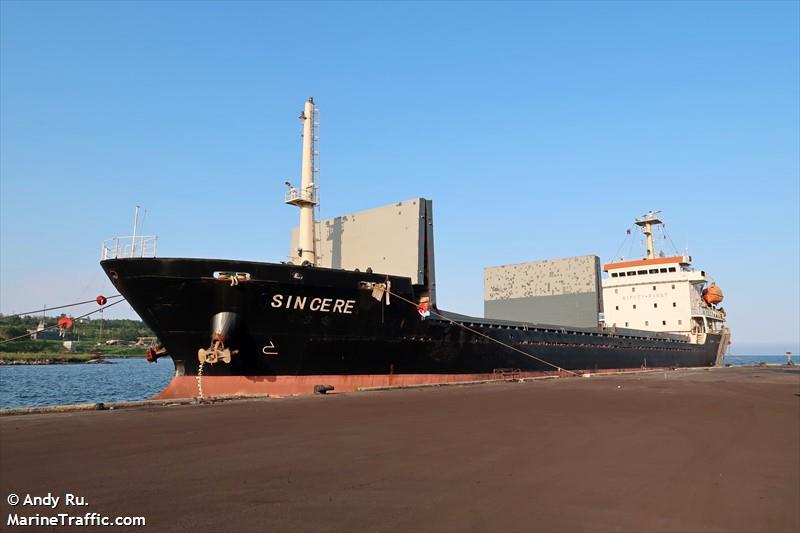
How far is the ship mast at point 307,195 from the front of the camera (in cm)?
1972

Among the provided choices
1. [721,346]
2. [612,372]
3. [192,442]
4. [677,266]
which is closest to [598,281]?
[612,372]

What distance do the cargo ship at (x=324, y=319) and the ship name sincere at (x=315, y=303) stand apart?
3 cm

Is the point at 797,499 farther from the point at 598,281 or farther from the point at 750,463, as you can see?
the point at 598,281

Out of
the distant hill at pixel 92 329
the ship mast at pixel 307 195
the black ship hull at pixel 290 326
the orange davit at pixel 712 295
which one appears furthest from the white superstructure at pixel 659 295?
the distant hill at pixel 92 329

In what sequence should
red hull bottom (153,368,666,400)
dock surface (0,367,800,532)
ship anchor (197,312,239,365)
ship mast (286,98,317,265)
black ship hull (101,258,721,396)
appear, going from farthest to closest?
ship mast (286,98,317,265)
red hull bottom (153,368,666,400)
black ship hull (101,258,721,396)
ship anchor (197,312,239,365)
dock surface (0,367,800,532)

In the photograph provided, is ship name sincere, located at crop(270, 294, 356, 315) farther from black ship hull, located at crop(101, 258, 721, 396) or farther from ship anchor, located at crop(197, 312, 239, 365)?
ship anchor, located at crop(197, 312, 239, 365)

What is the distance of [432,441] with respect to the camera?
23.7 feet

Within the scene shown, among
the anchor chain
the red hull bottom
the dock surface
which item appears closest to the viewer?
the dock surface

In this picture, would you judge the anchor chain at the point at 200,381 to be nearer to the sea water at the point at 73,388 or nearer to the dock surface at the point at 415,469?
the dock surface at the point at 415,469

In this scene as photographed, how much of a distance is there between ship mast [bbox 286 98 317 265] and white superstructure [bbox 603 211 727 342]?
99.7ft

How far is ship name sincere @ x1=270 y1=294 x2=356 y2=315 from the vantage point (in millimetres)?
15502

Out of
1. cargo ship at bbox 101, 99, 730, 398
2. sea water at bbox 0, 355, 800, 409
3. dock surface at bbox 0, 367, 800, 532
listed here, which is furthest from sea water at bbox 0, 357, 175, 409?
dock surface at bbox 0, 367, 800, 532

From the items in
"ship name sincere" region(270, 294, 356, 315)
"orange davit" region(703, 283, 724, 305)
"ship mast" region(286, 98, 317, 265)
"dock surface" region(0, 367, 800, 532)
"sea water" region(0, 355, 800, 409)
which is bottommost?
"sea water" region(0, 355, 800, 409)

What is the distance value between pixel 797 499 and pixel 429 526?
12.0ft
